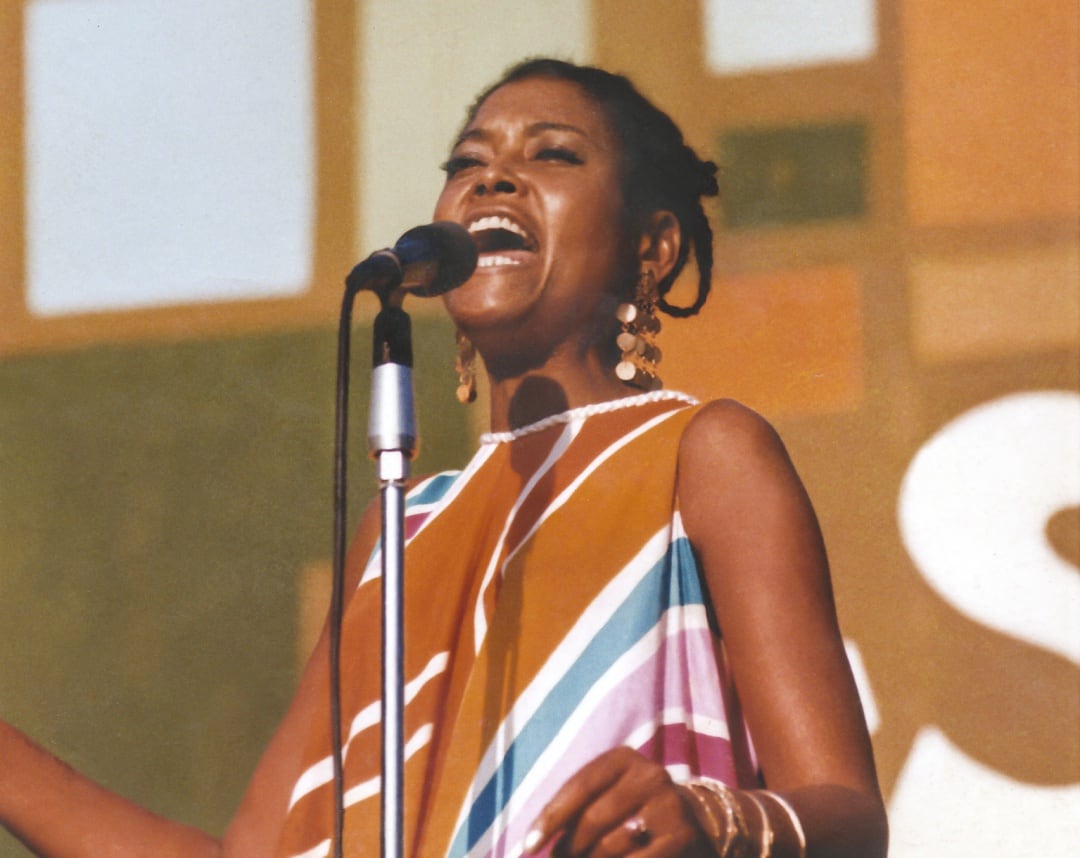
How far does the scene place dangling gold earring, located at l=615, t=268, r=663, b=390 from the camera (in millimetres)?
2410

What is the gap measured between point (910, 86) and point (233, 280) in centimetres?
104

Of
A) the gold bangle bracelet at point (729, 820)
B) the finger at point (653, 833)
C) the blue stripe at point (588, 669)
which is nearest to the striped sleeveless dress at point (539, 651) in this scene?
the blue stripe at point (588, 669)

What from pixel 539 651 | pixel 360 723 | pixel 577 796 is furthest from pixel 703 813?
pixel 360 723

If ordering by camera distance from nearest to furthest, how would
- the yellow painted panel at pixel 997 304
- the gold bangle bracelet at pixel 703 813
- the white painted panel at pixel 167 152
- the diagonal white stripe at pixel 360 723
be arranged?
the gold bangle bracelet at pixel 703 813
the diagonal white stripe at pixel 360 723
the yellow painted panel at pixel 997 304
the white painted panel at pixel 167 152

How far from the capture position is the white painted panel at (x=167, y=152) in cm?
295

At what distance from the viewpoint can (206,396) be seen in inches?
114

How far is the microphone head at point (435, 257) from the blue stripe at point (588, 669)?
0.43m

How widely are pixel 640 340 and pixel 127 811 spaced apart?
0.88 meters

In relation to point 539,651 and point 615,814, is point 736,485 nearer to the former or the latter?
point 539,651

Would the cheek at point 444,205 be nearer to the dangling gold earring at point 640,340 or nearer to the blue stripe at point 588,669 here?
the dangling gold earring at point 640,340

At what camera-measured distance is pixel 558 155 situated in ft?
8.06

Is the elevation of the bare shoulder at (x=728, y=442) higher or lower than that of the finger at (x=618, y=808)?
higher

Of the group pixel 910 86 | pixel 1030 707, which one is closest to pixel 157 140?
pixel 910 86

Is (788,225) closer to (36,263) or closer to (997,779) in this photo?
(997,779)
